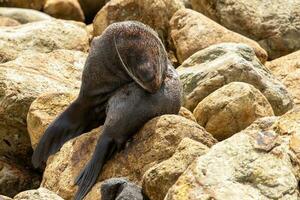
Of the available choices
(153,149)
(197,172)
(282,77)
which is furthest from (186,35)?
(197,172)

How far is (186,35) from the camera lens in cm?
1156

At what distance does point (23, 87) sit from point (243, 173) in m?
4.05

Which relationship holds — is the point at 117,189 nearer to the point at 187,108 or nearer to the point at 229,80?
the point at 187,108

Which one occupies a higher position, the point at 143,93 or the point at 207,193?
the point at 207,193

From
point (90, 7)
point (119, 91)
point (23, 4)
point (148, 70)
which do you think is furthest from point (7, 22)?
point (148, 70)

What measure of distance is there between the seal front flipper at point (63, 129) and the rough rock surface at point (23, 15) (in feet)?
22.1

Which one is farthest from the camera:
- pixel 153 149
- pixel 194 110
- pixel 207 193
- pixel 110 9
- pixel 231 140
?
pixel 110 9

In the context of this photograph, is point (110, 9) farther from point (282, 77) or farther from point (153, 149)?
point (153, 149)

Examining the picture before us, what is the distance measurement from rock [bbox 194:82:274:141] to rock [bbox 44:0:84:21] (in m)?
8.20

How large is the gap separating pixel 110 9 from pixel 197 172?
7.26 m

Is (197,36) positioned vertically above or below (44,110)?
below

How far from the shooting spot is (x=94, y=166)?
7.58 metres

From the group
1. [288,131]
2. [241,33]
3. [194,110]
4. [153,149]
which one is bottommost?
[241,33]

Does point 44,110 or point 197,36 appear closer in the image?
point 44,110
